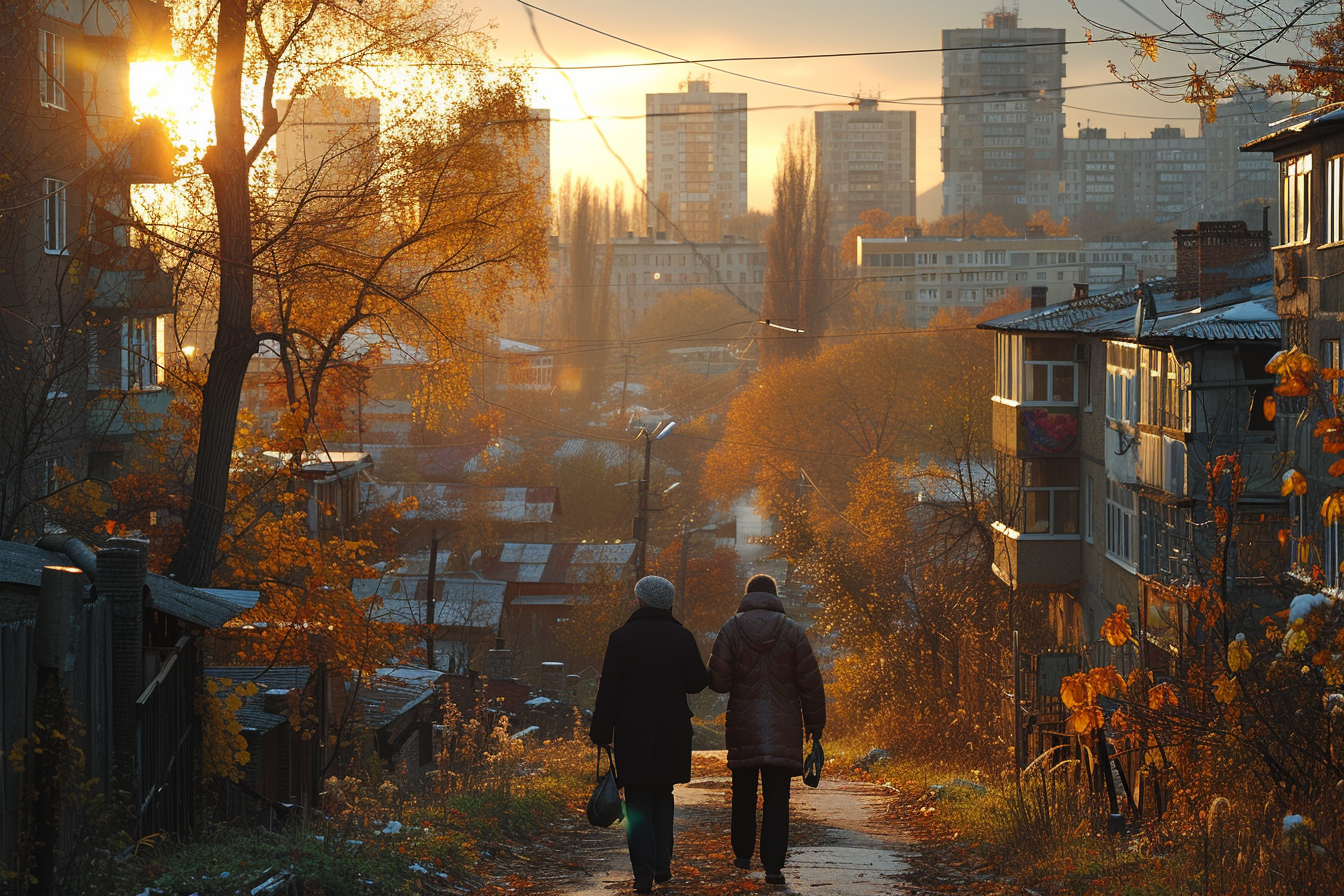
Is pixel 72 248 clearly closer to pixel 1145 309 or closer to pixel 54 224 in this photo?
pixel 54 224

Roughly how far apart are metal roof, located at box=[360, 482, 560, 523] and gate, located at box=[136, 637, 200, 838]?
4935 cm

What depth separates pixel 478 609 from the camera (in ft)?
148

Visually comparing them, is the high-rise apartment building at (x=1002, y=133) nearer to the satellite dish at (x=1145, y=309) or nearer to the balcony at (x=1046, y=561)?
the balcony at (x=1046, y=561)

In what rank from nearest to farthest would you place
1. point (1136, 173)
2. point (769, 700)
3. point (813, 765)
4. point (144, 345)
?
point (769, 700)
point (813, 765)
point (144, 345)
point (1136, 173)

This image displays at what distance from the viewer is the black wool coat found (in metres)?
7.27

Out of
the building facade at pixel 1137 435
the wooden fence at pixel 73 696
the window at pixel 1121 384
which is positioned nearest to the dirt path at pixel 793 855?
the wooden fence at pixel 73 696

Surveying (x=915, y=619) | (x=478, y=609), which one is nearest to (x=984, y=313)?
(x=478, y=609)

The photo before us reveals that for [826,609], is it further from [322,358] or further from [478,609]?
[322,358]

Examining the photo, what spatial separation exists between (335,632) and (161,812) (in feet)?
28.5

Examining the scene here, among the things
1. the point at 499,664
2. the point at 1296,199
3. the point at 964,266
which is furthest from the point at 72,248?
the point at 964,266

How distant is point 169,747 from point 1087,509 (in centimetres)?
2529

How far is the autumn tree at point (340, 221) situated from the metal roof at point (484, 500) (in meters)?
38.7

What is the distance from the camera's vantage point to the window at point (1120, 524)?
2653 centimetres

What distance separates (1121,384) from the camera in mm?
27203
